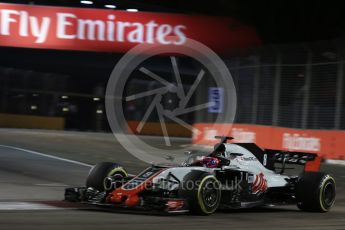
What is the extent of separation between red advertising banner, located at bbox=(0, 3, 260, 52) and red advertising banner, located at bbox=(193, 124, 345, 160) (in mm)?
4125

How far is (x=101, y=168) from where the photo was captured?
34.6ft

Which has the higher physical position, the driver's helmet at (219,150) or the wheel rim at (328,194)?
the driver's helmet at (219,150)

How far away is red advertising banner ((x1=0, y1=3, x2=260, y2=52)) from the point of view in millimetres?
27797

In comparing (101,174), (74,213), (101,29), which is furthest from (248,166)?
(101,29)

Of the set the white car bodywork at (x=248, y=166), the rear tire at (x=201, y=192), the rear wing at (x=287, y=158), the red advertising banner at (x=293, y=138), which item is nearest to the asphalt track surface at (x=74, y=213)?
the rear tire at (x=201, y=192)

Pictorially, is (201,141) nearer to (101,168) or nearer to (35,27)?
(35,27)

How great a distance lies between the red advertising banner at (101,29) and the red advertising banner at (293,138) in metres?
4.12

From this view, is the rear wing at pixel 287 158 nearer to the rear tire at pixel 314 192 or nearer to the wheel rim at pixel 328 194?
the rear tire at pixel 314 192

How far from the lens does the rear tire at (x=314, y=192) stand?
35.7 ft

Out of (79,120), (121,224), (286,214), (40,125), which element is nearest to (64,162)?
(286,214)

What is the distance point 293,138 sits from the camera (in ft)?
76.2

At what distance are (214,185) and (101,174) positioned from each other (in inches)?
77.5

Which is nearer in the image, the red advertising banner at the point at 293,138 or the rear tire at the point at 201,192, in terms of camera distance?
the rear tire at the point at 201,192

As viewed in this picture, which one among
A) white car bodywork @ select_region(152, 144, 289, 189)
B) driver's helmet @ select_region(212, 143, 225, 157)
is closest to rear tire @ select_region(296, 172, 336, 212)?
white car bodywork @ select_region(152, 144, 289, 189)
